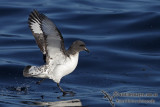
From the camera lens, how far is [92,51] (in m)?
13.0

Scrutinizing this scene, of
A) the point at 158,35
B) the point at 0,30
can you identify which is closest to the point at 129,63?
the point at 158,35

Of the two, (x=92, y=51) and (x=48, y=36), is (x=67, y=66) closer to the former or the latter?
(x=48, y=36)

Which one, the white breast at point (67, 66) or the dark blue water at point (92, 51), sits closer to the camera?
the white breast at point (67, 66)

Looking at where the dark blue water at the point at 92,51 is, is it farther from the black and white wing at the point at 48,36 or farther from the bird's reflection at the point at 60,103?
the black and white wing at the point at 48,36

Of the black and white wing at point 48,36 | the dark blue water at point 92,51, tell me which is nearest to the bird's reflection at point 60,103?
the dark blue water at point 92,51

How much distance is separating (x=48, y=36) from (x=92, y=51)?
15.2 feet

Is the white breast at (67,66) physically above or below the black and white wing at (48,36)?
below

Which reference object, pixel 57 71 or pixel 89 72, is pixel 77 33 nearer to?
pixel 89 72

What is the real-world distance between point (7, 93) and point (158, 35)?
624 cm

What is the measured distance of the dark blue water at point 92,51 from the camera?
9281 mm

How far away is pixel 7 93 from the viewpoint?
9242mm

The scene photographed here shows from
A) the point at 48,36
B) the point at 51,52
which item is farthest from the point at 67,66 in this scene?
the point at 48,36

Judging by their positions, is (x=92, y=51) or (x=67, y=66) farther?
(x=92, y=51)

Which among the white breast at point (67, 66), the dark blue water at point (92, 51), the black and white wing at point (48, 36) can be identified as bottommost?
the dark blue water at point (92, 51)
